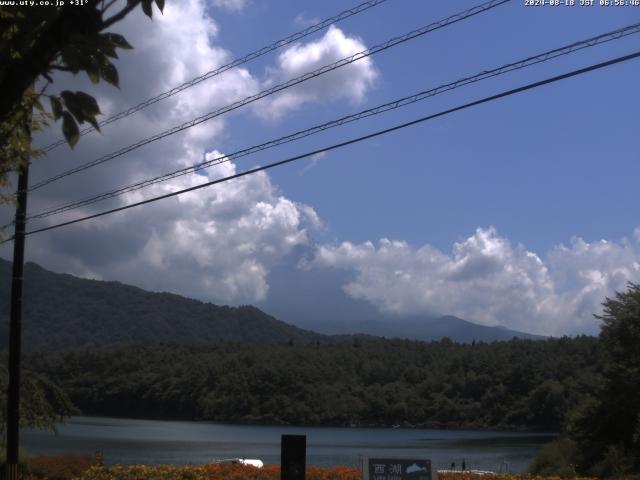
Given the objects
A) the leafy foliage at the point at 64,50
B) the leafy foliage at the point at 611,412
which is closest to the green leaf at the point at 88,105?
the leafy foliage at the point at 64,50

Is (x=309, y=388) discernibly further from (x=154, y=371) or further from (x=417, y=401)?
(x=154, y=371)

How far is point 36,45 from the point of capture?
4.28 m

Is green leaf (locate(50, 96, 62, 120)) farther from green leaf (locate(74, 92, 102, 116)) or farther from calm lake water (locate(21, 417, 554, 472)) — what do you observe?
calm lake water (locate(21, 417, 554, 472))

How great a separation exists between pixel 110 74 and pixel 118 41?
18 centimetres

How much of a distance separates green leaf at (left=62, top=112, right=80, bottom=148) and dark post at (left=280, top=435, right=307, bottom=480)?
886 cm

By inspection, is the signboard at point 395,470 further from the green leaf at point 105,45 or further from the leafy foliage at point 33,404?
the leafy foliage at point 33,404

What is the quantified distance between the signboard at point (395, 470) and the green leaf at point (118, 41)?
9.21 m

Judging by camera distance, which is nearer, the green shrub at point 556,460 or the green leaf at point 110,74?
the green leaf at point 110,74

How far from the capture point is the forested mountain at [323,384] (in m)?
108

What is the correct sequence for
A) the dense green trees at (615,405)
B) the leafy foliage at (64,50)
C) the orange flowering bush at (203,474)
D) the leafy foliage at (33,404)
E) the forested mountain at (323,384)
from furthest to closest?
the forested mountain at (323,384), the dense green trees at (615,405), the leafy foliage at (33,404), the orange flowering bush at (203,474), the leafy foliage at (64,50)

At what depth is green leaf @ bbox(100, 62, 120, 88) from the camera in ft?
14.5

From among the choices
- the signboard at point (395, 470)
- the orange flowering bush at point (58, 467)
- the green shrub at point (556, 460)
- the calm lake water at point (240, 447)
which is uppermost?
the signboard at point (395, 470)

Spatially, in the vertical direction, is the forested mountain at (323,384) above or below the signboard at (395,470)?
below

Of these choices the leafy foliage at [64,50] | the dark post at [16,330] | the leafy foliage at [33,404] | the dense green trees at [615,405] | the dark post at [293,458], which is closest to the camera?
the leafy foliage at [64,50]
